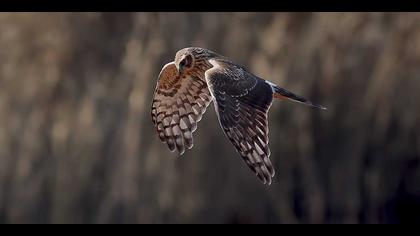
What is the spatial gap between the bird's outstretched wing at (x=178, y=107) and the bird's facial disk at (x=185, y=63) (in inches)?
3.5

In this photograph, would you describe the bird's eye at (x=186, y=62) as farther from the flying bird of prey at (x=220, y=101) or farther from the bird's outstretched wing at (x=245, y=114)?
the bird's outstretched wing at (x=245, y=114)

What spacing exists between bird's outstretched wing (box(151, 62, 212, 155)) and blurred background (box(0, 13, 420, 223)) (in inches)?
77.9

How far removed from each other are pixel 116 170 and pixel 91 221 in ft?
1.08

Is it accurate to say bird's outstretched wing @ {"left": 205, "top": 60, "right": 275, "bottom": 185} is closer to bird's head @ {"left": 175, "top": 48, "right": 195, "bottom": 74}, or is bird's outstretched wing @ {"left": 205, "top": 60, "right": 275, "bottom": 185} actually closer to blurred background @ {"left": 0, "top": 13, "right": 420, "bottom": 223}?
bird's head @ {"left": 175, "top": 48, "right": 195, "bottom": 74}

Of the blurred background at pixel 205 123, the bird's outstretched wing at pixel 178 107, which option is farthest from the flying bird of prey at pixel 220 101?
the blurred background at pixel 205 123

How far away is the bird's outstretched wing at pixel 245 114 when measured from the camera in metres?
3.97

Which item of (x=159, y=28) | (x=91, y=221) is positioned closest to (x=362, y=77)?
(x=159, y=28)

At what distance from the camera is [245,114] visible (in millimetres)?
4062

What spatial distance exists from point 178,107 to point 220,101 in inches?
19.7

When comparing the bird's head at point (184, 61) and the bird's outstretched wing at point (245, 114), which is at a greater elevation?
the bird's head at point (184, 61)

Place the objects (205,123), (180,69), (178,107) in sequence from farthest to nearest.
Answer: (205,123) < (178,107) < (180,69)

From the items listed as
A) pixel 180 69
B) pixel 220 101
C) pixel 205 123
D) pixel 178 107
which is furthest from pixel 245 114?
pixel 205 123

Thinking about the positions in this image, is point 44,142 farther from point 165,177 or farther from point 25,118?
point 165,177

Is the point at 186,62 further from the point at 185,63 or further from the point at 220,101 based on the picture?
the point at 220,101
